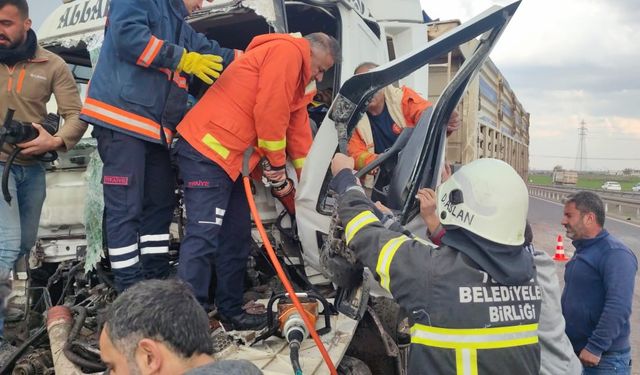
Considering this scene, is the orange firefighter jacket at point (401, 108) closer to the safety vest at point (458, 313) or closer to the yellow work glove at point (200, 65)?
the yellow work glove at point (200, 65)

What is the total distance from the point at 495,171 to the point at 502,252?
279mm

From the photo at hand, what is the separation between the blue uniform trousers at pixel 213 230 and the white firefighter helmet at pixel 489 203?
1.13 m

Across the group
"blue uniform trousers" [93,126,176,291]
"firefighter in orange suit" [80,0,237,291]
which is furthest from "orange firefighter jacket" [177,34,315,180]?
"blue uniform trousers" [93,126,176,291]

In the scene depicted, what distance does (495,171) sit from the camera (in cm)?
192

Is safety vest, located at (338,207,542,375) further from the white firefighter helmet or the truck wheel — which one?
the truck wheel

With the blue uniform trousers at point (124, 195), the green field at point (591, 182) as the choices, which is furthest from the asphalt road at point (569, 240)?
the green field at point (591, 182)

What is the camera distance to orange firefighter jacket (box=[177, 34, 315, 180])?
267 cm

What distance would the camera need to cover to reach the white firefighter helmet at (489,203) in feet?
6.00

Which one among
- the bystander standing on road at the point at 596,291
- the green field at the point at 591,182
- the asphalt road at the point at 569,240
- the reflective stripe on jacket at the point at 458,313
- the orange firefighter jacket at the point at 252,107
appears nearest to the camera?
the reflective stripe on jacket at the point at 458,313

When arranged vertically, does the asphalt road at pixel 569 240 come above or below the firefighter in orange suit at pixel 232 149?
below

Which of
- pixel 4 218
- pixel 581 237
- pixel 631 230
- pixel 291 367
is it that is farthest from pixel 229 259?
pixel 631 230

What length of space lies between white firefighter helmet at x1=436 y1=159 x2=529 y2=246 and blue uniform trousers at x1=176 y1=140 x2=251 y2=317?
113 centimetres

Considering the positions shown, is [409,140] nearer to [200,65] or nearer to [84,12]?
[200,65]

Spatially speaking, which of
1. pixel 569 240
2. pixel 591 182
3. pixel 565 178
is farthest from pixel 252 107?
pixel 591 182
